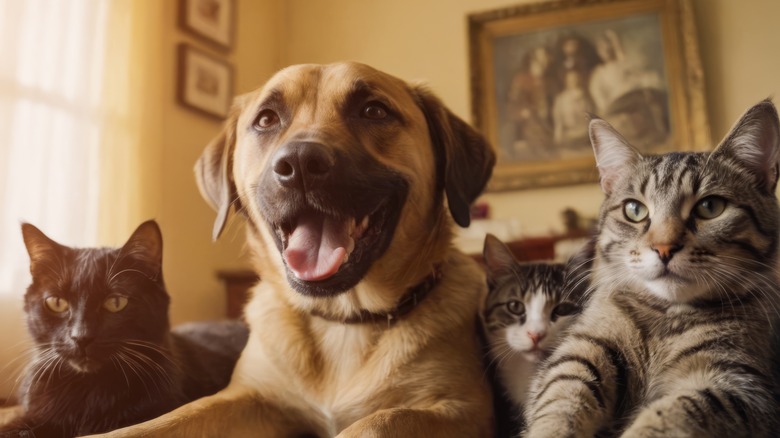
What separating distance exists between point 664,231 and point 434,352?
51 cm

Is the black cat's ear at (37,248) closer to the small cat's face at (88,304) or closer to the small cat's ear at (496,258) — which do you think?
the small cat's face at (88,304)

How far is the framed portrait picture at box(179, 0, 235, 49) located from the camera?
3531 mm

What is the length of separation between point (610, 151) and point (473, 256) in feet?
5.88

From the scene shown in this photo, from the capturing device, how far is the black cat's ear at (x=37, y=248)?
43.6 inches

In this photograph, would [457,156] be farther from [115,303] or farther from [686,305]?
[115,303]

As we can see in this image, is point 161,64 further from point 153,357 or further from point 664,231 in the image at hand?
point 664,231

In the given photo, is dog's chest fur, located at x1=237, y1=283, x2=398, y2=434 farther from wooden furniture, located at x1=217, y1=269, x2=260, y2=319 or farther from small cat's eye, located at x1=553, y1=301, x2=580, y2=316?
wooden furniture, located at x1=217, y1=269, x2=260, y2=319

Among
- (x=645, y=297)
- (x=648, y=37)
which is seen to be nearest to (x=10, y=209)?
(x=645, y=297)

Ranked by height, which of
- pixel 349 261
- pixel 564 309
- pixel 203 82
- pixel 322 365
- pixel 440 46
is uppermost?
pixel 440 46

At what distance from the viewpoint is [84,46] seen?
2625 mm

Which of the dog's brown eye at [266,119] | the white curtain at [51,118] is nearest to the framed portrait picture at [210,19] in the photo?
the white curtain at [51,118]

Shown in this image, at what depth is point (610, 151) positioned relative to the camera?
3.96 feet

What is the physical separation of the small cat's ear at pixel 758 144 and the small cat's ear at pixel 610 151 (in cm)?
17

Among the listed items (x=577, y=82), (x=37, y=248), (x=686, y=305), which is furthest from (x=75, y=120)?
(x=577, y=82)
